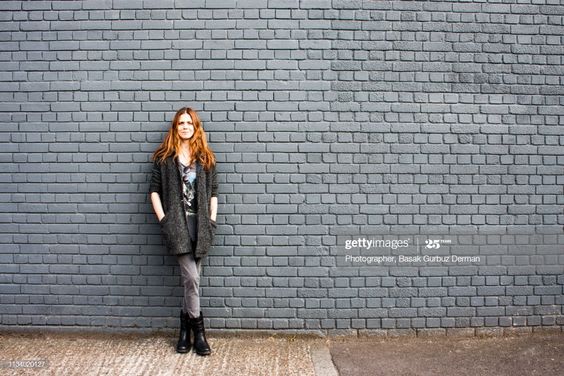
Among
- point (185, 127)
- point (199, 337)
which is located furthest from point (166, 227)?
point (199, 337)

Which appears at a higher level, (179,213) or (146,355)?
(179,213)

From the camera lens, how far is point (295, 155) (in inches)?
178

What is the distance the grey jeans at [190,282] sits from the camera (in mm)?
4172

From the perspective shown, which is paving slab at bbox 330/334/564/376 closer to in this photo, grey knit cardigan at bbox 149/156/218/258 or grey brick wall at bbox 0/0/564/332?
grey brick wall at bbox 0/0/564/332

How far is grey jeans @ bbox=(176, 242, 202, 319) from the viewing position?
4172 millimetres

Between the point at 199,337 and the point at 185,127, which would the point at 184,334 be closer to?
the point at 199,337

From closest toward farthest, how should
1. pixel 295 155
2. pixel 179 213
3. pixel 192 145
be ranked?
pixel 179 213 < pixel 192 145 < pixel 295 155

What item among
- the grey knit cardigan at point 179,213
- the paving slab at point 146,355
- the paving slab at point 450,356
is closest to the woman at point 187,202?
the grey knit cardigan at point 179,213

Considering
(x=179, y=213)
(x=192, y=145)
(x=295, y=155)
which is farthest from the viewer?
(x=295, y=155)

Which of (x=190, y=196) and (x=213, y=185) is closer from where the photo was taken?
(x=190, y=196)

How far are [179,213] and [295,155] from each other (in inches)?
47.3

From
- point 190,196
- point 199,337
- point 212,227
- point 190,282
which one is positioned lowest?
point 199,337

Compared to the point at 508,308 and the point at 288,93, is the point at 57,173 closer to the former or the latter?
the point at 288,93

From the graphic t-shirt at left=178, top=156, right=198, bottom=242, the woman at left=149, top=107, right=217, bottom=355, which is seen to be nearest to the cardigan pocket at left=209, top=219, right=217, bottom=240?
the woman at left=149, top=107, right=217, bottom=355
